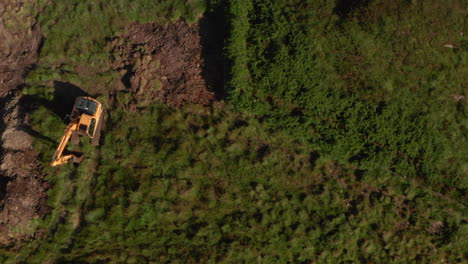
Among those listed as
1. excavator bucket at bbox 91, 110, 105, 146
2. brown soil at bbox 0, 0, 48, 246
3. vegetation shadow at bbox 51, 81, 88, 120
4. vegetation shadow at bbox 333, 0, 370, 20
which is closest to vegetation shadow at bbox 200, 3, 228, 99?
excavator bucket at bbox 91, 110, 105, 146

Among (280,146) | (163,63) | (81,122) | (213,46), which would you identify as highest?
(213,46)

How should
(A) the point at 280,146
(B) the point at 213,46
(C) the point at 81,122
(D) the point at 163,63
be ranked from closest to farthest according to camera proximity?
(C) the point at 81,122 → (A) the point at 280,146 → (D) the point at 163,63 → (B) the point at 213,46

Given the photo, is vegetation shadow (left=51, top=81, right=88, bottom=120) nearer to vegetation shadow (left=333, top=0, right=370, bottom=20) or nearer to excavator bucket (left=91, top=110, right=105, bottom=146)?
excavator bucket (left=91, top=110, right=105, bottom=146)

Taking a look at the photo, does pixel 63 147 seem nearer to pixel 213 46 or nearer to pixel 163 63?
pixel 163 63

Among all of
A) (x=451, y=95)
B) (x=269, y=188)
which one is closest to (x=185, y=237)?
(x=269, y=188)

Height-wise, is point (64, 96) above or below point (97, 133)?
above

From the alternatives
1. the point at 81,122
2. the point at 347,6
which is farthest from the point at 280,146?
the point at 81,122

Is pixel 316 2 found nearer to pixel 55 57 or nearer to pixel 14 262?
pixel 55 57
